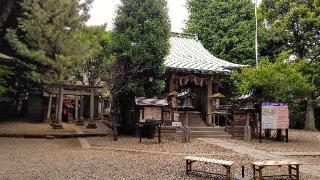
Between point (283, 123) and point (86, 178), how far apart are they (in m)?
11.9

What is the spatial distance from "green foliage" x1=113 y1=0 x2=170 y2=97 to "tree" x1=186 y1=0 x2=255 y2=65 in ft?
43.7

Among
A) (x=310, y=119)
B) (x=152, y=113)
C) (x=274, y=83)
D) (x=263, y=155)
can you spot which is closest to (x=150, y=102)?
(x=152, y=113)

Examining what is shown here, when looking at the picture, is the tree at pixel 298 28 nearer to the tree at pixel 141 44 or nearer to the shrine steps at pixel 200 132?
the shrine steps at pixel 200 132

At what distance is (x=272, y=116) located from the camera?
55.4 feet

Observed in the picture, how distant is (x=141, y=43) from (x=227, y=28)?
50.7 ft

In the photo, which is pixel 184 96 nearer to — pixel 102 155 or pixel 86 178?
pixel 102 155

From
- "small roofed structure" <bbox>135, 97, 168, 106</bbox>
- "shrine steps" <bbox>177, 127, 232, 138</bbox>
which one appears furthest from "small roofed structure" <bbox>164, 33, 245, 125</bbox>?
"small roofed structure" <bbox>135, 97, 168, 106</bbox>

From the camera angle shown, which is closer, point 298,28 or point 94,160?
point 94,160

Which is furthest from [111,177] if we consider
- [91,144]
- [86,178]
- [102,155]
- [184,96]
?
[184,96]

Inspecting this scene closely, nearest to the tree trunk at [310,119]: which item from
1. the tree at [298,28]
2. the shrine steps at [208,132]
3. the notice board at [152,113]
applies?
the tree at [298,28]

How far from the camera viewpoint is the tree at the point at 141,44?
Result: 17531 mm

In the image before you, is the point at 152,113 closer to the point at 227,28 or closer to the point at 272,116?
the point at 272,116

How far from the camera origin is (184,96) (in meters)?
18.3

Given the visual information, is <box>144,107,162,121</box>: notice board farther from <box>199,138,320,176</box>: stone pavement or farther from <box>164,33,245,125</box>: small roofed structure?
<box>164,33,245,125</box>: small roofed structure
